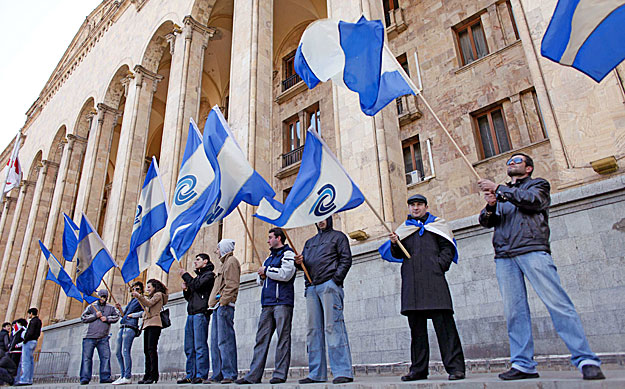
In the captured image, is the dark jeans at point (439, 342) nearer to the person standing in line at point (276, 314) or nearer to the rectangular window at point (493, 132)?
the person standing in line at point (276, 314)

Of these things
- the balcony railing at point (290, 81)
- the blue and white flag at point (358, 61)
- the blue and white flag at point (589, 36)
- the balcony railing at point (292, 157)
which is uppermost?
the balcony railing at point (290, 81)

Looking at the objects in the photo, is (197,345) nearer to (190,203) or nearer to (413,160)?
(190,203)

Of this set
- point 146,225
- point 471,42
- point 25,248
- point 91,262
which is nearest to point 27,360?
point 91,262

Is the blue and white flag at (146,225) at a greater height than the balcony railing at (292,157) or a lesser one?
lesser

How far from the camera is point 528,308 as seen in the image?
11.4 feet

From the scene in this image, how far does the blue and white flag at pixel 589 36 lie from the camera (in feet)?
12.2

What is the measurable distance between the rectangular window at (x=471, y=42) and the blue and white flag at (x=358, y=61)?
8.97 metres

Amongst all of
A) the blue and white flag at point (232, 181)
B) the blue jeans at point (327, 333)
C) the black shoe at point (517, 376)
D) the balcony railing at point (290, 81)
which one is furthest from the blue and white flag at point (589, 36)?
the balcony railing at point (290, 81)

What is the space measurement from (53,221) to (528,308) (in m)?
22.1

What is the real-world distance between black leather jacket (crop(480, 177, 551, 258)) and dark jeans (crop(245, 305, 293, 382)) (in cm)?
257

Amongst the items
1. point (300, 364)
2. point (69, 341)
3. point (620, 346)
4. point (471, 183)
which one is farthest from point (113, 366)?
point (620, 346)

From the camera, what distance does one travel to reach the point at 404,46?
14.6 meters

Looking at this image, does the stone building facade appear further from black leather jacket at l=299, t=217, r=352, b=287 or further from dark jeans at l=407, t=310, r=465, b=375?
black leather jacket at l=299, t=217, r=352, b=287

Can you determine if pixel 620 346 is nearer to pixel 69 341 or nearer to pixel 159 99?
pixel 69 341
